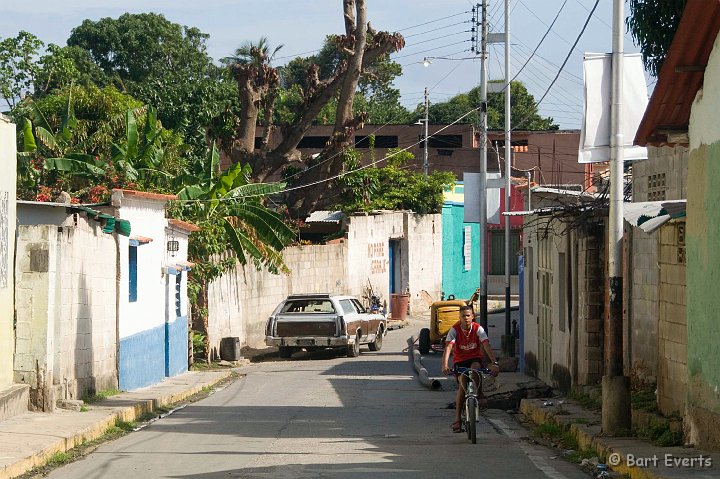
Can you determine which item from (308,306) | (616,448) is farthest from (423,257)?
(616,448)

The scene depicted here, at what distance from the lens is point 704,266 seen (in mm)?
12062

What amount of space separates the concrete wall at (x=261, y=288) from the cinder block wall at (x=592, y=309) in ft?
47.3

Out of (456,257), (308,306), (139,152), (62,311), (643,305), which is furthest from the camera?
(456,257)

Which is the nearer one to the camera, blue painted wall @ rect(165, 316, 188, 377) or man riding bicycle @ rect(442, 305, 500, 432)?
man riding bicycle @ rect(442, 305, 500, 432)

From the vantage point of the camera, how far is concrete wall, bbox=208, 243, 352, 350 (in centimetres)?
3188

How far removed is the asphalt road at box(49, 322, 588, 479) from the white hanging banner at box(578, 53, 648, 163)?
3.75m

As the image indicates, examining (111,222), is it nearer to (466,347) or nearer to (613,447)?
(466,347)

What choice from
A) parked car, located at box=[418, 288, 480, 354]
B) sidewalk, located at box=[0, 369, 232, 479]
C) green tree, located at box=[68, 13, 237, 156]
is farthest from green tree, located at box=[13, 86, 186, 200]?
green tree, located at box=[68, 13, 237, 156]

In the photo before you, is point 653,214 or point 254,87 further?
point 254,87

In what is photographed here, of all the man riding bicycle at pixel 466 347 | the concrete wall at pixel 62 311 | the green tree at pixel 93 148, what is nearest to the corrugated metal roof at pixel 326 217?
the green tree at pixel 93 148

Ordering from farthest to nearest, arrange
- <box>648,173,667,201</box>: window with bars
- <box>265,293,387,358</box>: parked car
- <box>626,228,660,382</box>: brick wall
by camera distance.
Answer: <box>265,293,387,358</box>: parked car
<box>648,173,667,201</box>: window with bars
<box>626,228,660,382</box>: brick wall

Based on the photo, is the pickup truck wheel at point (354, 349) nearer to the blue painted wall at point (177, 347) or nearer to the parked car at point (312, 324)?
the parked car at point (312, 324)

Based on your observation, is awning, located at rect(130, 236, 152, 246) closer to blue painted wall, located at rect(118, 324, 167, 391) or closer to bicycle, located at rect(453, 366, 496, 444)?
blue painted wall, located at rect(118, 324, 167, 391)

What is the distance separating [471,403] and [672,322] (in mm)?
2639
